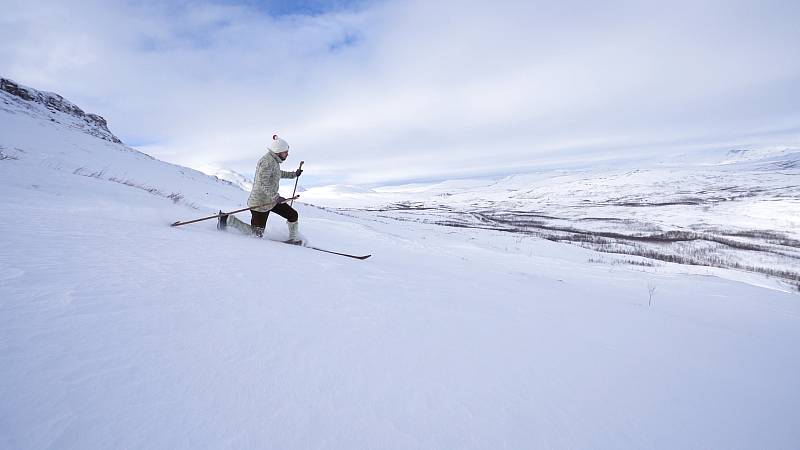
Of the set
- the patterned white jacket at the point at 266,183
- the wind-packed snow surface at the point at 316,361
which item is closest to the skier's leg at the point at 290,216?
the patterned white jacket at the point at 266,183

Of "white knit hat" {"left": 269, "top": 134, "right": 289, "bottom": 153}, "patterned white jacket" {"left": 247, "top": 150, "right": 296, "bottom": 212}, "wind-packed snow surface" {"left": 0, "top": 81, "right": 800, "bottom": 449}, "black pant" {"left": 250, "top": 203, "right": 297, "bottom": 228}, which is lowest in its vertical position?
"wind-packed snow surface" {"left": 0, "top": 81, "right": 800, "bottom": 449}

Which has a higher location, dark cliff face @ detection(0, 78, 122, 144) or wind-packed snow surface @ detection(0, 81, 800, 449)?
dark cliff face @ detection(0, 78, 122, 144)

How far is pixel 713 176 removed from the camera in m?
143

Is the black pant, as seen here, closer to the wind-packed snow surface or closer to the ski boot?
the ski boot

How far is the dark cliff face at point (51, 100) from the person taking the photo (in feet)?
89.4

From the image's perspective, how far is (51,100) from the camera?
103ft

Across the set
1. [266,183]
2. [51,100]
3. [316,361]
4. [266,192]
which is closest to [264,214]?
[266,192]

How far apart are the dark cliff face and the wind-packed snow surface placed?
1354 inches

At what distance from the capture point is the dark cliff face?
27.2 m

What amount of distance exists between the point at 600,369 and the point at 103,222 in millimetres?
4609

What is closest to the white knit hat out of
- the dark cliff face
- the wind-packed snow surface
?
the wind-packed snow surface

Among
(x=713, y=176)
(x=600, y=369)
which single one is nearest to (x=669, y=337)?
(x=600, y=369)

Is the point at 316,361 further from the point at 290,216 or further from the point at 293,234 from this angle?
the point at 293,234

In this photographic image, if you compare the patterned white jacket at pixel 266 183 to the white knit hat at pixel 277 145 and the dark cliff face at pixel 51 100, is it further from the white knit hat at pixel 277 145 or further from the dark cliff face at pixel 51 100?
the dark cliff face at pixel 51 100
